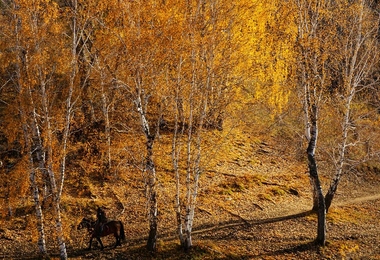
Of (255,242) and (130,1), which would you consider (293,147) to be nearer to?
(255,242)

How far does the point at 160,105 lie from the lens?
45.2ft

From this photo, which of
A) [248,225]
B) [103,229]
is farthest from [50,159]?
[248,225]

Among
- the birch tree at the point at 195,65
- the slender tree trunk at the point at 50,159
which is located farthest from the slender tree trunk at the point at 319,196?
the slender tree trunk at the point at 50,159

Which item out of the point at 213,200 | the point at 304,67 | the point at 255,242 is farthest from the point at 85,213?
the point at 304,67

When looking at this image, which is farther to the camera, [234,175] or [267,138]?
[267,138]

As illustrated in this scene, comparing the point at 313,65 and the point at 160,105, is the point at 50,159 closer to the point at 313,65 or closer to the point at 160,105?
the point at 160,105

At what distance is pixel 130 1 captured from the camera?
13172mm

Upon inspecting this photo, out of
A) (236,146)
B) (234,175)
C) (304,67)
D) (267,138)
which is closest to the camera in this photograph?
(304,67)

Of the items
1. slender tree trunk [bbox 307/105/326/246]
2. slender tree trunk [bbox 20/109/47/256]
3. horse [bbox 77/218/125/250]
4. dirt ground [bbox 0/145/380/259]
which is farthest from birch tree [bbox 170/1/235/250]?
slender tree trunk [bbox 20/109/47/256]

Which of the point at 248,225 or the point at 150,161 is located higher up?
the point at 150,161

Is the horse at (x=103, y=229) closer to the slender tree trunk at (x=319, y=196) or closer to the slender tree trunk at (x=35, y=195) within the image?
the slender tree trunk at (x=35, y=195)

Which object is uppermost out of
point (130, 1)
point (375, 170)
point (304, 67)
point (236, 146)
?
point (130, 1)

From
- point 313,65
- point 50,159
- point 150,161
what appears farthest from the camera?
point 313,65

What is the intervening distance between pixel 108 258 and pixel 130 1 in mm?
9424
